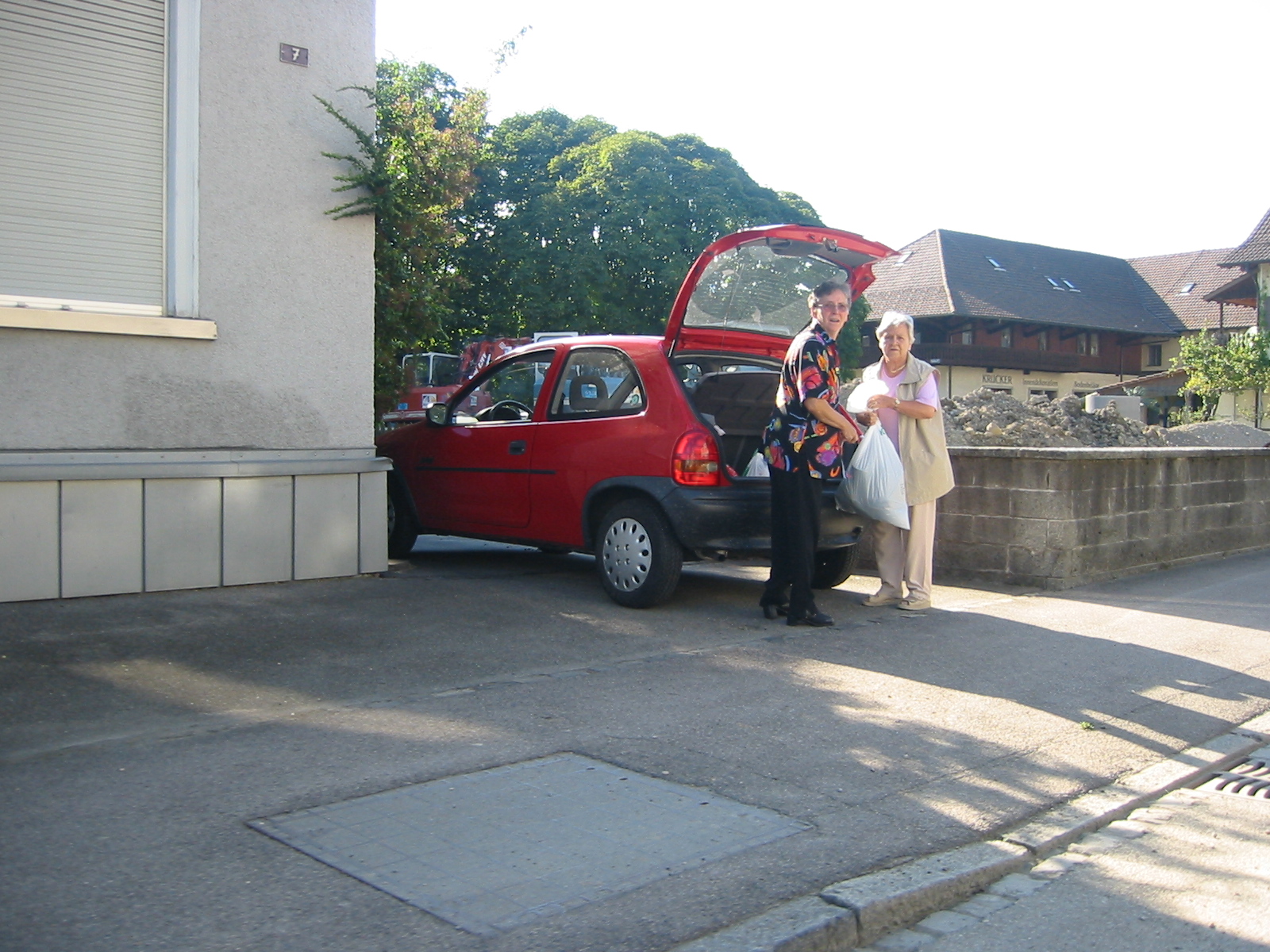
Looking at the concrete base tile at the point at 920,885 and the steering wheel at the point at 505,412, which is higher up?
the steering wheel at the point at 505,412

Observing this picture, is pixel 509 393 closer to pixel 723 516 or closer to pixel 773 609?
pixel 723 516

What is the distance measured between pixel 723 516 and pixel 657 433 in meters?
0.65

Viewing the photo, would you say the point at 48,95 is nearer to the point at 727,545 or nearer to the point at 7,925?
the point at 727,545

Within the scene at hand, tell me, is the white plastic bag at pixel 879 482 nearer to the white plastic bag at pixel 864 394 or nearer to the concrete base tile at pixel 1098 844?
the white plastic bag at pixel 864 394

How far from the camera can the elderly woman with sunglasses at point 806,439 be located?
6852 millimetres

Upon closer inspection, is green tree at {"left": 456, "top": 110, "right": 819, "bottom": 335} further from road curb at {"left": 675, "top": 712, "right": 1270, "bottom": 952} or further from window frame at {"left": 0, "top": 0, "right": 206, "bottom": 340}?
road curb at {"left": 675, "top": 712, "right": 1270, "bottom": 952}

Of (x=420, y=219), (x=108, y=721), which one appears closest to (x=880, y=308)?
(x=420, y=219)

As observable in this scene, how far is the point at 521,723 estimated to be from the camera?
488cm

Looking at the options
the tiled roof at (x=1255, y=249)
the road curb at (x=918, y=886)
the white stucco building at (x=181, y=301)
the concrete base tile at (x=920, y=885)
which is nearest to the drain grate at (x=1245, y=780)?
the road curb at (x=918, y=886)

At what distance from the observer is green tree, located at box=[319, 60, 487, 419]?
8.05 metres

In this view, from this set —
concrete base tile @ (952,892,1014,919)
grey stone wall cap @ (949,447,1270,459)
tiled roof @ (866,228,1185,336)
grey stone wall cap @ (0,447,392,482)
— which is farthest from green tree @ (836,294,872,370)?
concrete base tile @ (952,892,1014,919)

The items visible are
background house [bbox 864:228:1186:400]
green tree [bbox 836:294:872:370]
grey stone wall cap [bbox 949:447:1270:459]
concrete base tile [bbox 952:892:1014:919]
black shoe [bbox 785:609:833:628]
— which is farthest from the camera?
background house [bbox 864:228:1186:400]

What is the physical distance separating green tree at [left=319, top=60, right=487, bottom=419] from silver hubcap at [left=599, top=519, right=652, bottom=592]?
268 cm

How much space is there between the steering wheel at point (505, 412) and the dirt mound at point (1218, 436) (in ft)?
37.8
